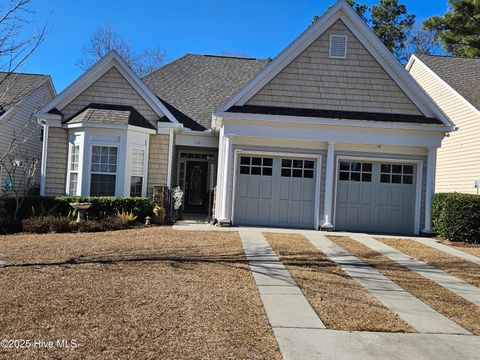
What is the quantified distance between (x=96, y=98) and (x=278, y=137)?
20.6ft

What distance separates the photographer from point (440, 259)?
9.51 m

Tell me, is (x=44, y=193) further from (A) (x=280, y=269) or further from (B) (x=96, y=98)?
(A) (x=280, y=269)

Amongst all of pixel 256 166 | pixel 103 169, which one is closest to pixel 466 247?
pixel 256 166

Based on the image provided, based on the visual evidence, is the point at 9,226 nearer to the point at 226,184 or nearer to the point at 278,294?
the point at 226,184

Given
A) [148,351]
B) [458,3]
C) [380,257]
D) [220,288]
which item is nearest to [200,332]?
[148,351]

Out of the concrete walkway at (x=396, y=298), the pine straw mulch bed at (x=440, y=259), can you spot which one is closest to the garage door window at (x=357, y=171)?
the pine straw mulch bed at (x=440, y=259)

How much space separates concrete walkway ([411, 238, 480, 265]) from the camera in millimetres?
9822

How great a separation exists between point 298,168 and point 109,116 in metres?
6.25

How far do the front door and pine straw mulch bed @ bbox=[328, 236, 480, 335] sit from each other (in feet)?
30.1

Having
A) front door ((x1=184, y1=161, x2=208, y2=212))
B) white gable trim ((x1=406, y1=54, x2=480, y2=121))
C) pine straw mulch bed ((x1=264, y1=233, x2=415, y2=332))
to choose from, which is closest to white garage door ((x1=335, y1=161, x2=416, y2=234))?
pine straw mulch bed ((x1=264, y1=233, x2=415, y2=332))

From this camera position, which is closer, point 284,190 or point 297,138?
point 297,138

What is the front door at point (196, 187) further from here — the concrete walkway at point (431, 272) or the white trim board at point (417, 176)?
the concrete walkway at point (431, 272)

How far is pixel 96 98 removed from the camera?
47.7 ft

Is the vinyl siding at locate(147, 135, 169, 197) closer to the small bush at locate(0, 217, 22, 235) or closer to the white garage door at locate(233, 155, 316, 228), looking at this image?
the white garage door at locate(233, 155, 316, 228)
